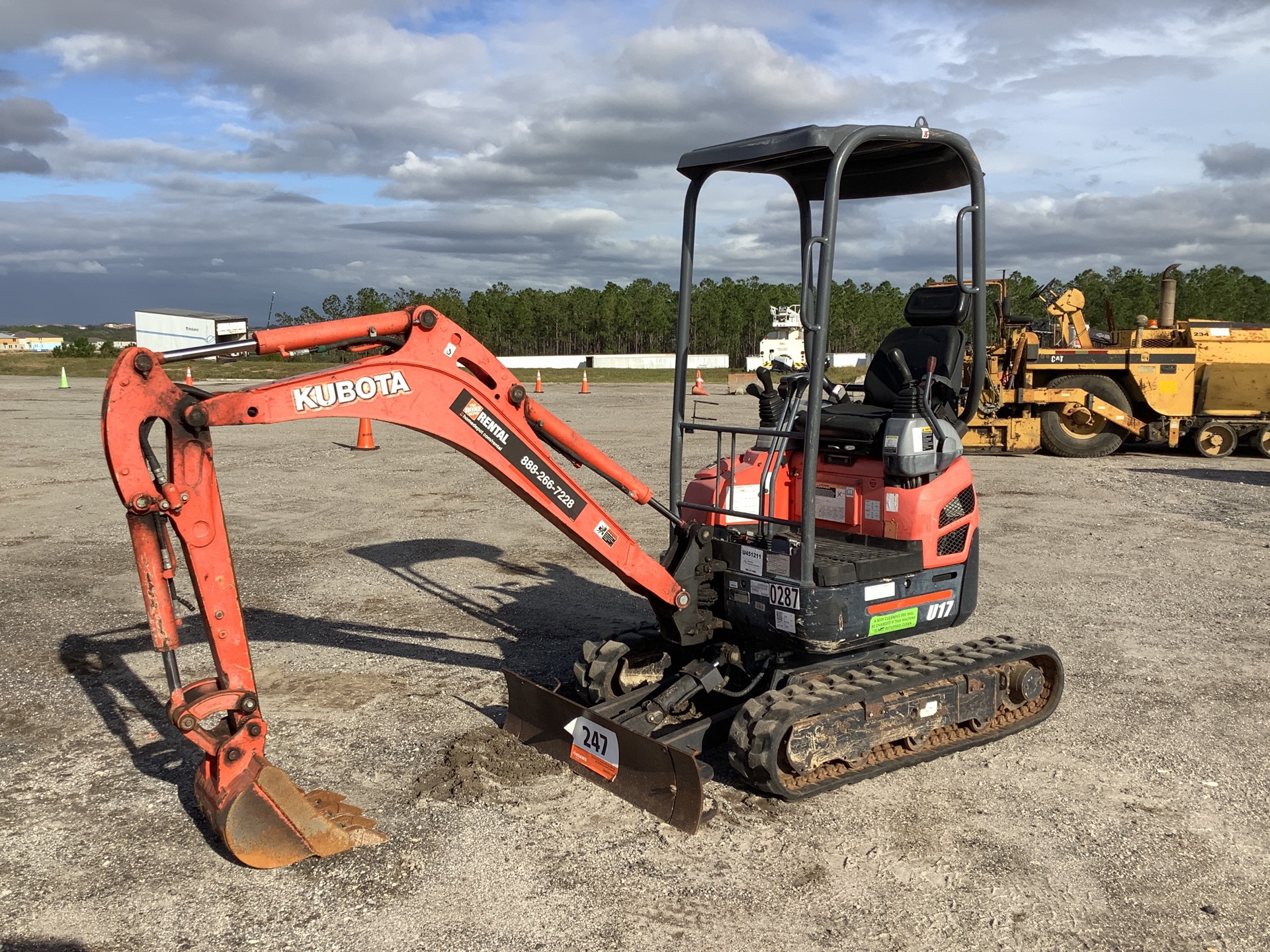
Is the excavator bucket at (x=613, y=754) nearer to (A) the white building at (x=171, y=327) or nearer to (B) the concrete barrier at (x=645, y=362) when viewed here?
(A) the white building at (x=171, y=327)

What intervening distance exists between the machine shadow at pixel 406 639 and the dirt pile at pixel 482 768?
0.38m

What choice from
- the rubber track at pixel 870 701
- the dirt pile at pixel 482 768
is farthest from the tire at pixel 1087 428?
the dirt pile at pixel 482 768

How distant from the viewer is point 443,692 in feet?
22.2

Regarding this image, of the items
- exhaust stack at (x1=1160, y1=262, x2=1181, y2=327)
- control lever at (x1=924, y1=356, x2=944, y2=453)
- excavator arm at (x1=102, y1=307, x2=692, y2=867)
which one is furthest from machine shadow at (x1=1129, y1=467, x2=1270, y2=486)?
excavator arm at (x1=102, y1=307, x2=692, y2=867)

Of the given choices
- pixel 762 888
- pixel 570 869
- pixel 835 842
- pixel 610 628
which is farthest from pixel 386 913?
pixel 610 628

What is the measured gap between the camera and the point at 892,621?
227 inches

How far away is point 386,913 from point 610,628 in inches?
162

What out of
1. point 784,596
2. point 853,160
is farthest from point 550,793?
point 853,160

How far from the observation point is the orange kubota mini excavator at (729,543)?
4.55 meters

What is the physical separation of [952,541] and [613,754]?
7.70 feet

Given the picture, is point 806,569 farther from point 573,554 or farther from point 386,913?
point 573,554

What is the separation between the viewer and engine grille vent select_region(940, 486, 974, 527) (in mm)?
6012

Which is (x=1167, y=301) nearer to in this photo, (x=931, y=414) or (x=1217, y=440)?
(x=1217, y=440)

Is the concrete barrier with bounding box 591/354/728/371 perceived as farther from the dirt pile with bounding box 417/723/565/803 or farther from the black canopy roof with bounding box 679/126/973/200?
the dirt pile with bounding box 417/723/565/803
